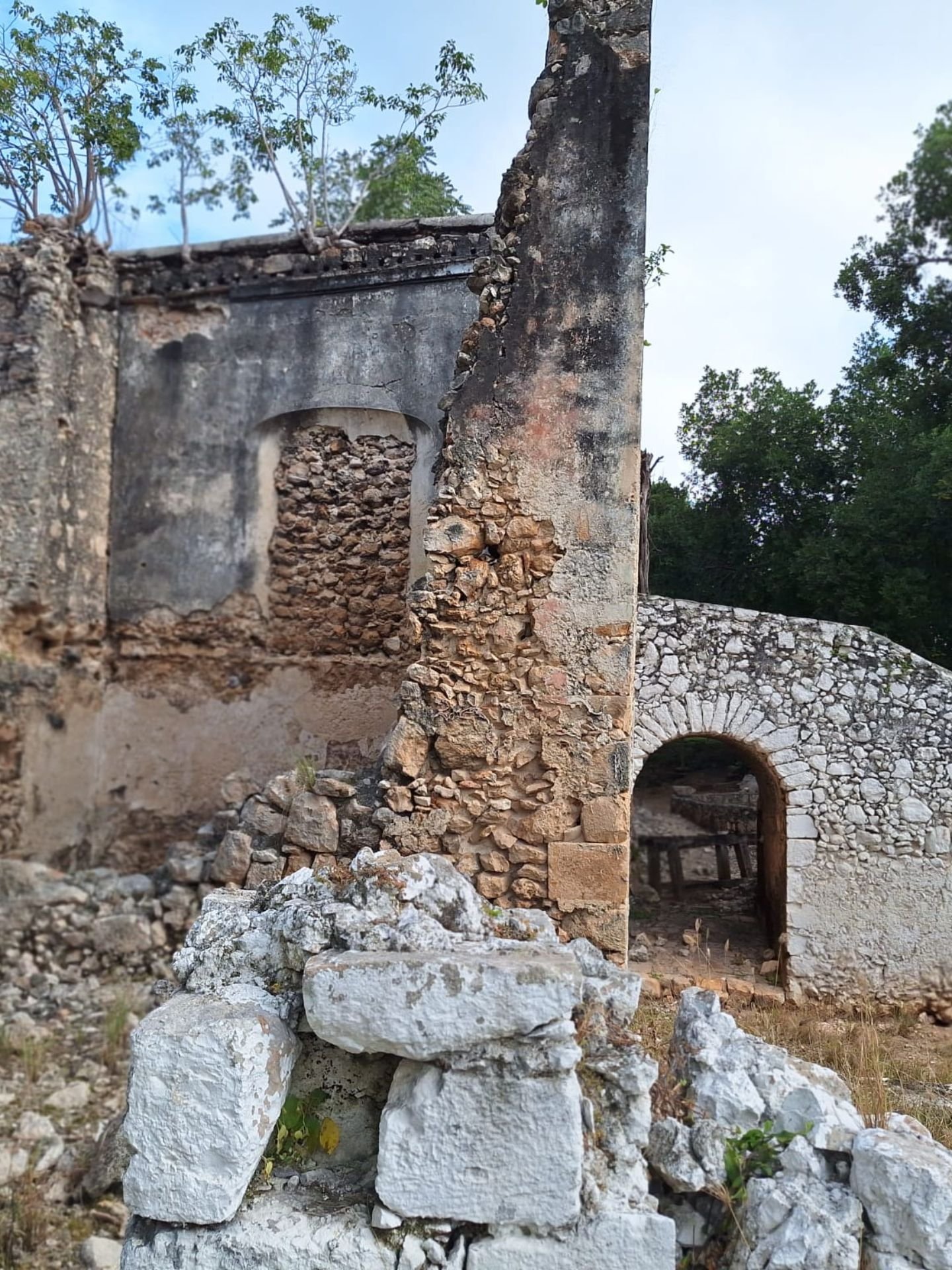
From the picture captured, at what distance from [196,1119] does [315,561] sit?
7.11 metres

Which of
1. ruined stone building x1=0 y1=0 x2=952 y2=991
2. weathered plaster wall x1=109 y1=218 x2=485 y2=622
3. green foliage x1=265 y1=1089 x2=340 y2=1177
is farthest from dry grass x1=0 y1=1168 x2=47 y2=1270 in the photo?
weathered plaster wall x1=109 y1=218 x2=485 y2=622

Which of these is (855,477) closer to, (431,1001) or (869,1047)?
(869,1047)

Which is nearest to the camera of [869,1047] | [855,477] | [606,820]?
[606,820]

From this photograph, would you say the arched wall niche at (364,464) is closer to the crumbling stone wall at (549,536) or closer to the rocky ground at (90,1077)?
the rocky ground at (90,1077)

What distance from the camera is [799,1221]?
84.2 inches

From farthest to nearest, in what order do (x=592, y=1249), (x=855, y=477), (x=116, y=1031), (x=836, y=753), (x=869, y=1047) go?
(x=855, y=477) < (x=836, y=753) < (x=116, y=1031) < (x=869, y=1047) < (x=592, y=1249)

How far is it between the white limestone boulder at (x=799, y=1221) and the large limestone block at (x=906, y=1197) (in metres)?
0.05

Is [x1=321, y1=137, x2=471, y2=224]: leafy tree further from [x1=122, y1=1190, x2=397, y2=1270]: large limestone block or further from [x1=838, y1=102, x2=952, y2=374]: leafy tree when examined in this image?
[x1=122, y1=1190, x2=397, y2=1270]: large limestone block

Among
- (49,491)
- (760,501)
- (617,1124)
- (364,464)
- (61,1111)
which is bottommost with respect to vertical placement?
(61,1111)

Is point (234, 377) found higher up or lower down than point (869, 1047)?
higher up

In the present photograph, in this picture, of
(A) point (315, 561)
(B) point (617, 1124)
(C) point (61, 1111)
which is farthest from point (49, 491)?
(B) point (617, 1124)

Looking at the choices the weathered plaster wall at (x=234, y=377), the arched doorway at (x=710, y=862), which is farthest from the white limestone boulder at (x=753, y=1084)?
the weathered plaster wall at (x=234, y=377)

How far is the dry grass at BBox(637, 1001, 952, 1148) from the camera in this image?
151 inches

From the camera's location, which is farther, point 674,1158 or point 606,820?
point 606,820
